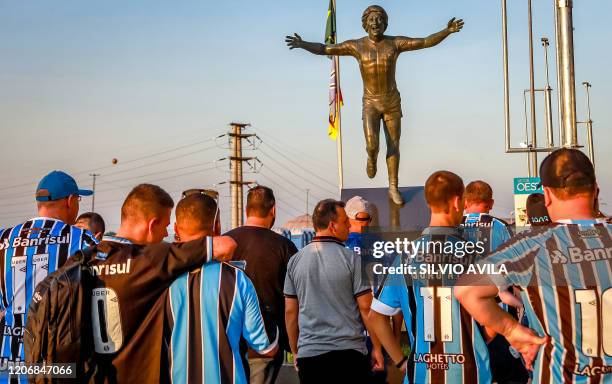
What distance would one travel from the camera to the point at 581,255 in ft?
9.23

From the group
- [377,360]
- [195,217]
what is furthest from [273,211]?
[195,217]

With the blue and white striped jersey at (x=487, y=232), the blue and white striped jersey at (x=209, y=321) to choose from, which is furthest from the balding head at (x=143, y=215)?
the blue and white striped jersey at (x=487, y=232)

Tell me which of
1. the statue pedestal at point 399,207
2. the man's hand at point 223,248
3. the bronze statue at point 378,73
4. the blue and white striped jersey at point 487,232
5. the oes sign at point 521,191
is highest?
the bronze statue at point 378,73

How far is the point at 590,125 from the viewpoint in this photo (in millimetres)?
33562

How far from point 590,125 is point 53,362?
110 ft

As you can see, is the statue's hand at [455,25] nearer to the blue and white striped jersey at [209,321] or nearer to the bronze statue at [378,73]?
the bronze statue at [378,73]

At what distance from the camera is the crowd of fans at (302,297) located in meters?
2.82

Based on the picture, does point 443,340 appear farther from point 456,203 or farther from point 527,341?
point 527,341

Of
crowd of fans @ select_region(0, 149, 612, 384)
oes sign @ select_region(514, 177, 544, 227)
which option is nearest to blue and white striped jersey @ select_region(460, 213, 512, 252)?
crowd of fans @ select_region(0, 149, 612, 384)

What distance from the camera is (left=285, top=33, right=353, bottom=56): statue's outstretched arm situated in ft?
31.9

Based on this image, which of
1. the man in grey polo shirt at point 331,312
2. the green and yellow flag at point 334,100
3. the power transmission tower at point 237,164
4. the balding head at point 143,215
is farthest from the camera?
the power transmission tower at point 237,164

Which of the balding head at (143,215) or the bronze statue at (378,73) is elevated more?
the bronze statue at (378,73)

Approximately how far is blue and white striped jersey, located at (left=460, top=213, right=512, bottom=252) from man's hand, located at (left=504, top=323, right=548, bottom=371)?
17.1 inches

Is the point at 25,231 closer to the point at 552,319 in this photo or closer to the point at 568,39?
the point at 552,319
